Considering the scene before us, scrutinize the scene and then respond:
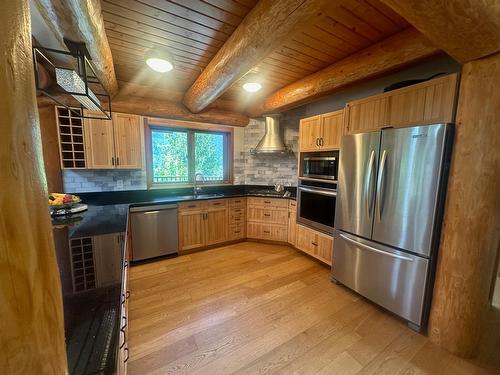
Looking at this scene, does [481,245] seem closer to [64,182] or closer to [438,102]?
[438,102]

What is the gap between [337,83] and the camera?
2410 mm

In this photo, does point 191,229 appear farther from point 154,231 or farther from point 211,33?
point 211,33

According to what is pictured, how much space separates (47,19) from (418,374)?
11.2ft

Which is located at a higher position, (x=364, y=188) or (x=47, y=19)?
(x=47, y=19)

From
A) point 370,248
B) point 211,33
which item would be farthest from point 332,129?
point 211,33

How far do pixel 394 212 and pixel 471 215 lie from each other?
0.49 meters

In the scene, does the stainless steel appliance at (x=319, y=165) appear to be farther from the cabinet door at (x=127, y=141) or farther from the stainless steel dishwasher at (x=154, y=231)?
the cabinet door at (x=127, y=141)

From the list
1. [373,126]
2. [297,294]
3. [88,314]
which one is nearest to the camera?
[88,314]

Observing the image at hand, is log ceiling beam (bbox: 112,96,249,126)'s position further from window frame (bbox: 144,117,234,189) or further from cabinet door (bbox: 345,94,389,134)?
cabinet door (bbox: 345,94,389,134)

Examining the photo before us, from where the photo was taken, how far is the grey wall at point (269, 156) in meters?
2.42

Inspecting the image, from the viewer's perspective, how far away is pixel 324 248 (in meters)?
2.88

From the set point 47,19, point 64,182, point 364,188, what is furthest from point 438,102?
point 64,182

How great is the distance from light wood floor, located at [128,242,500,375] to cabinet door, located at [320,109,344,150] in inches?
65.9

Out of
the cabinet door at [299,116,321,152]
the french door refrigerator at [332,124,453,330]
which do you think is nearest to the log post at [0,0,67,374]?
the french door refrigerator at [332,124,453,330]
